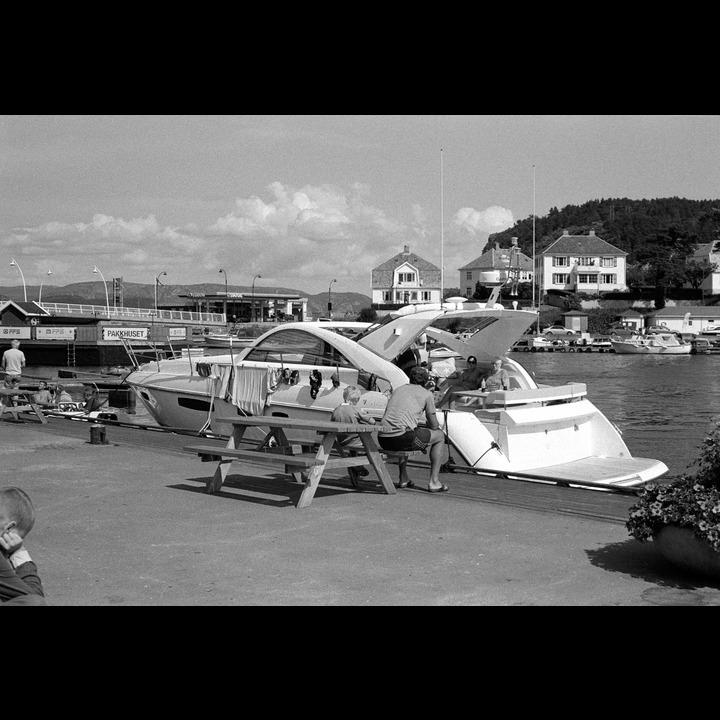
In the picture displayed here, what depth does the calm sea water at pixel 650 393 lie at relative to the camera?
25859 millimetres

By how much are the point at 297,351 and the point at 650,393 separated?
115ft

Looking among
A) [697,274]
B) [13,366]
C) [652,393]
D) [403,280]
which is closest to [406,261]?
[403,280]

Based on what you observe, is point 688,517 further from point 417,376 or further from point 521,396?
point 521,396

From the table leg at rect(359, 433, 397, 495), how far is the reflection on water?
3.75 m

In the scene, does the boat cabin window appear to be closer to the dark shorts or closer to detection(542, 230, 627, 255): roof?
the dark shorts

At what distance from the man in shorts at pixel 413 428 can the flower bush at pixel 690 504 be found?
3.40 meters

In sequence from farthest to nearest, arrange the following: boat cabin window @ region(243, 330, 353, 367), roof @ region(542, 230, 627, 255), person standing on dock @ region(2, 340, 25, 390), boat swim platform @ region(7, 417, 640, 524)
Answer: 1. roof @ region(542, 230, 627, 255)
2. person standing on dock @ region(2, 340, 25, 390)
3. boat cabin window @ region(243, 330, 353, 367)
4. boat swim platform @ region(7, 417, 640, 524)

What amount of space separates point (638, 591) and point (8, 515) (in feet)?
12.5

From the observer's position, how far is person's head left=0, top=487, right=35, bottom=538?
180 inches

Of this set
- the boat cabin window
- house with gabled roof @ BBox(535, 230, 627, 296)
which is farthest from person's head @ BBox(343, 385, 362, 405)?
house with gabled roof @ BBox(535, 230, 627, 296)

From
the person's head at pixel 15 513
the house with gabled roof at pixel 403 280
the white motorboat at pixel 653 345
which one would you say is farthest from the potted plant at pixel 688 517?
the house with gabled roof at pixel 403 280

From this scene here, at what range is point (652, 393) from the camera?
46.5 meters
